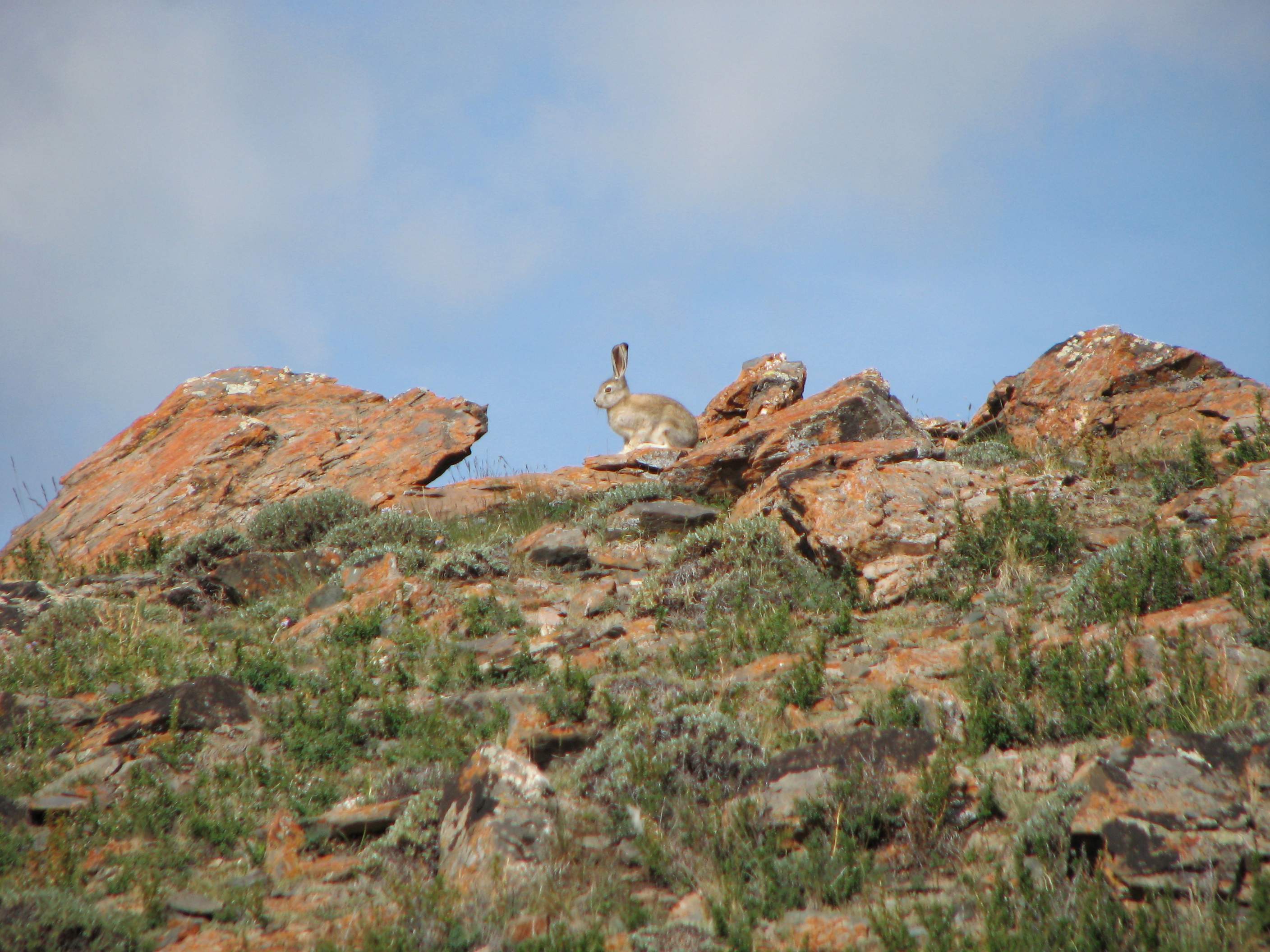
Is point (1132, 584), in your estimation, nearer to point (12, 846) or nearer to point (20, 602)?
point (12, 846)

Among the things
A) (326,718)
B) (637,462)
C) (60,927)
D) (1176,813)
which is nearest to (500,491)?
(637,462)

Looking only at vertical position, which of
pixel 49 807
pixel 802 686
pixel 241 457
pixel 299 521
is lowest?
pixel 49 807

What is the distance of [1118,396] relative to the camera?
12219mm

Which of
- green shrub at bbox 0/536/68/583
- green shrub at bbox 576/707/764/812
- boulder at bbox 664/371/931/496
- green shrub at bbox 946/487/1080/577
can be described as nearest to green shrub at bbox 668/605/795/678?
green shrub at bbox 576/707/764/812

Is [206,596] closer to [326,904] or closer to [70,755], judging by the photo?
[70,755]

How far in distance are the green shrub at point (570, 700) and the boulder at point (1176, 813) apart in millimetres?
2980

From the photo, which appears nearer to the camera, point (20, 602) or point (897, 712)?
point (897, 712)

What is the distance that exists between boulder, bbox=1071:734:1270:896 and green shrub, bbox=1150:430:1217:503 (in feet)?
16.2

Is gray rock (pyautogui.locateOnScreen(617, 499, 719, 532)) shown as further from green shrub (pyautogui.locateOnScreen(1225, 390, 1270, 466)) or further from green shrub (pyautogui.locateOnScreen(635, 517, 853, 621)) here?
green shrub (pyautogui.locateOnScreen(1225, 390, 1270, 466))

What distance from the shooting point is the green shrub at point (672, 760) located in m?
5.31

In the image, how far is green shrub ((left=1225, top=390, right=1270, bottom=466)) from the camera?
8828 millimetres

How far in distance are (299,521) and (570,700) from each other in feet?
23.3

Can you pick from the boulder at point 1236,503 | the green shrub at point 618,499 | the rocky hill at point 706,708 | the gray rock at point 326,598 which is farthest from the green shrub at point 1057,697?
the gray rock at point 326,598

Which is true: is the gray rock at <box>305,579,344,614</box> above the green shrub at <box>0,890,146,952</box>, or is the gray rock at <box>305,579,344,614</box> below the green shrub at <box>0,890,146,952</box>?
above
